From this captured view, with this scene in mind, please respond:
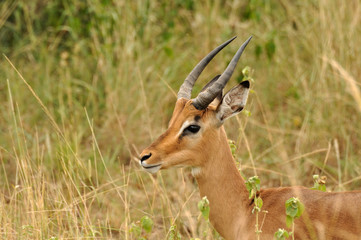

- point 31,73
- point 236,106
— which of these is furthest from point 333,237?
point 31,73

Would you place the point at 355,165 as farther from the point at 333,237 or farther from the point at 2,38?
the point at 2,38

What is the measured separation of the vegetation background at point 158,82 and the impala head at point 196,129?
3.88 feet

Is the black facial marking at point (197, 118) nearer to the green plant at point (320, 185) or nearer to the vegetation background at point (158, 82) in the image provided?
the green plant at point (320, 185)

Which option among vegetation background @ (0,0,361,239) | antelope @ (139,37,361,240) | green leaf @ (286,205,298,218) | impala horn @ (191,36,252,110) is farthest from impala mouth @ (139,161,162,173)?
vegetation background @ (0,0,361,239)

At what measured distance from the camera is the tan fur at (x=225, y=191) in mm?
4281

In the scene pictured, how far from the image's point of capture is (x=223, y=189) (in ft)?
15.3

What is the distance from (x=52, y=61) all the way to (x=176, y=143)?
441 centimetres

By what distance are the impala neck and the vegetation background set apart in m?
1.08

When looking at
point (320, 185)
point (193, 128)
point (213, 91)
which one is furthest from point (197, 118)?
point (320, 185)

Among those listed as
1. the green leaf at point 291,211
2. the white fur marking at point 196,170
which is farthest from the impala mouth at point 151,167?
the green leaf at point 291,211

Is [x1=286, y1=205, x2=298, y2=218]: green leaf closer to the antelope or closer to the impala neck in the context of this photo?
the antelope

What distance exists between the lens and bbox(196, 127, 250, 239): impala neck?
4609 mm

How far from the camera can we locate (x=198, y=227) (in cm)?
541

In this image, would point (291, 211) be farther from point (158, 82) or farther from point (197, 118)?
point (158, 82)
